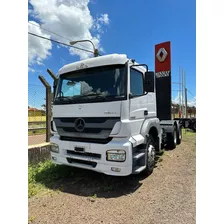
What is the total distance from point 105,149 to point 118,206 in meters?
0.93

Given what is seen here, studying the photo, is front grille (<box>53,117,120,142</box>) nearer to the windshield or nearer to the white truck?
the white truck

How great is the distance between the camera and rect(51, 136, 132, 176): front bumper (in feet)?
11.4

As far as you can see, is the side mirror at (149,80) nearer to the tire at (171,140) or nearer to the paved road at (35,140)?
the tire at (171,140)

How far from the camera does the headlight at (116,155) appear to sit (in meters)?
3.47

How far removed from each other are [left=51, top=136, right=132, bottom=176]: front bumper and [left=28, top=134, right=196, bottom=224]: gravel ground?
452 mm

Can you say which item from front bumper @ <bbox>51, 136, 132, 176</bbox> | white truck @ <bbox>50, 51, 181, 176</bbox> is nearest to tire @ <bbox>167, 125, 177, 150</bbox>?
white truck @ <bbox>50, 51, 181, 176</bbox>

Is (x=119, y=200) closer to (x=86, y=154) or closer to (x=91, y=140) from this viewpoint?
(x=86, y=154)

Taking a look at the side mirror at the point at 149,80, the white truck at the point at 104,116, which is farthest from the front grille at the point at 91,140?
the side mirror at the point at 149,80

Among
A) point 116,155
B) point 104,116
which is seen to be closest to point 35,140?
point 104,116

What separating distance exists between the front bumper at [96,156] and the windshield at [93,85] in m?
0.82

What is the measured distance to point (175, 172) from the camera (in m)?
4.83

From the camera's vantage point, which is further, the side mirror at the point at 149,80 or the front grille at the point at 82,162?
the side mirror at the point at 149,80

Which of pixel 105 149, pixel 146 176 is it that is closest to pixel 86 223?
pixel 105 149

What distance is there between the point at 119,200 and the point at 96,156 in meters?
0.85
